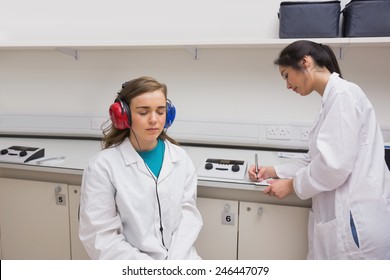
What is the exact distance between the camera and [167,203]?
3.76ft

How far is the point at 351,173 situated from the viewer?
42.0 inches

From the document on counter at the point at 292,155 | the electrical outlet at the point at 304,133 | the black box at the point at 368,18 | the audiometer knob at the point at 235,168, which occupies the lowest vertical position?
the audiometer knob at the point at 235,168

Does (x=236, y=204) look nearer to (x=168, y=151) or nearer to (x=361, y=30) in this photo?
(x=168, y=151)

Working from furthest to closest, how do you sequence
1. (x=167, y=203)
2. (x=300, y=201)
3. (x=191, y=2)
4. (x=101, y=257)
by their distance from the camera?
(x=191, y=2) → (x=300, y=201) → (x=167, y=203) → (x=101, y=257)

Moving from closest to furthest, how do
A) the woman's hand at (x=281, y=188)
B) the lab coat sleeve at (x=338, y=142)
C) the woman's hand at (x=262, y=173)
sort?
the lab coat sleeve at (x=338, y=142) → the woman's hand at (x=281, y=188) → the woman's hand at (x=262, y=173)

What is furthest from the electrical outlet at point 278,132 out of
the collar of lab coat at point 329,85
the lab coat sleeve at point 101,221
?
the lab coat sleeve at point 101,221

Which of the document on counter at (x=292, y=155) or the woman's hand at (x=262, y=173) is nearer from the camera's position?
the woman's hand at (x=262, y=173)

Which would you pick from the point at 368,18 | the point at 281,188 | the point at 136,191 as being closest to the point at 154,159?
the point at 136,191

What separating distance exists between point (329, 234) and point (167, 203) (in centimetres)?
64

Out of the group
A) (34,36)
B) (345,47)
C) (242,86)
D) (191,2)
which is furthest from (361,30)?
(34,36)

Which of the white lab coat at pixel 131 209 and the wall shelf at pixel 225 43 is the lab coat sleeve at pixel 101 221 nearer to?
the white lab coat at pixel 131 209

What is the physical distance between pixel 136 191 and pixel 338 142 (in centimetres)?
77

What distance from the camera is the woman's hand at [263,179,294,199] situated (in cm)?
124

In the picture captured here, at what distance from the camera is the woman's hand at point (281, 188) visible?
4.06ft
